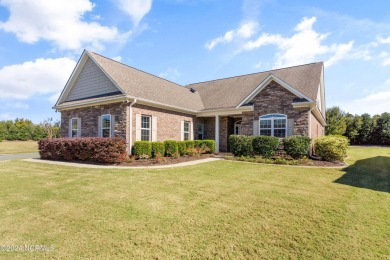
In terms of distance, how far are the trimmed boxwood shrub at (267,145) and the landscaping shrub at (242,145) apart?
1.61 ft

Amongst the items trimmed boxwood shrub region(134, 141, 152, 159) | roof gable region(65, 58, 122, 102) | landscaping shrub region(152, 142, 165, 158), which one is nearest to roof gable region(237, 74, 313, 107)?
landscaping shrub region(152, 142, 165, 158)

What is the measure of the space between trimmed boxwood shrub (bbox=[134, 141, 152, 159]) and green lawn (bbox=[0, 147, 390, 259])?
533 cm

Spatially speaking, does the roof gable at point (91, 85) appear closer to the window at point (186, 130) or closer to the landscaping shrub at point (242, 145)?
the window at point (186, 130)

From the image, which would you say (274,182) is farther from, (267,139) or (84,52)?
(84,52)

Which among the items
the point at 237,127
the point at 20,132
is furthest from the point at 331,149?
the point at 20,132

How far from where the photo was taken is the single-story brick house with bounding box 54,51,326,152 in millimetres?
13875

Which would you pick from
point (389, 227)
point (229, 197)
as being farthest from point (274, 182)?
point (389, 227)

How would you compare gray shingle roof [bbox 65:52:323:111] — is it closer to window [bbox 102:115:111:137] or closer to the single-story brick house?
the single-story brick house

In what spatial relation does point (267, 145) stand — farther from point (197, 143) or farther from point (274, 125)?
point (197, 143)

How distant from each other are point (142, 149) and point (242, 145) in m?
6.24

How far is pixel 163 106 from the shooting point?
15438 millimetres

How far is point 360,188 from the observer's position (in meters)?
6.77

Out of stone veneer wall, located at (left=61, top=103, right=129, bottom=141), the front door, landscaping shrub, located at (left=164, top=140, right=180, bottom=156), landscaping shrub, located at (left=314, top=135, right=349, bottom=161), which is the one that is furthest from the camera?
the front door

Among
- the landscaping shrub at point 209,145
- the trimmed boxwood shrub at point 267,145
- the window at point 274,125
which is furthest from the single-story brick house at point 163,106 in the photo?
the landscaping shrub at point 209,145
